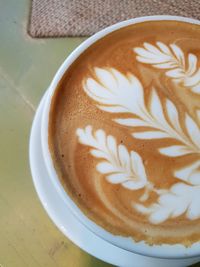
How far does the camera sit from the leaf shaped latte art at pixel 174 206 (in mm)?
690

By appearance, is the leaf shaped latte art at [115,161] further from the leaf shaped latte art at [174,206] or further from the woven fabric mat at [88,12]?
the woven fabric mat at [88,12]

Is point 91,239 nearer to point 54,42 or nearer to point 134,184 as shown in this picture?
point 134,184

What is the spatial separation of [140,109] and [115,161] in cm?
11

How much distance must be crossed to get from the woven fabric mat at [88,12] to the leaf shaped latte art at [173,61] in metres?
0.30

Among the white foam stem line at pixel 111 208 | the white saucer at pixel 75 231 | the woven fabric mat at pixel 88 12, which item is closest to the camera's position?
the white foam stem line at pixel 111 208

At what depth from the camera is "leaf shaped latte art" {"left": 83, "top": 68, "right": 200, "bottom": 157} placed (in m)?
0.73

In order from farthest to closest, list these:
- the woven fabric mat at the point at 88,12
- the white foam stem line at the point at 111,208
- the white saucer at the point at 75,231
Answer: the woven fabric mat at the point at 88,12
the white saucer at the point at 75,231
the white foam stem line at the point at 111,208

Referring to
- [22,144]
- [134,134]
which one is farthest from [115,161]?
[22,144]

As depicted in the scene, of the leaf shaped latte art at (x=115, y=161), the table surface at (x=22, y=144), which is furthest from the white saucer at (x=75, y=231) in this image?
the leaf shaped latte art at (x=115, y=161)

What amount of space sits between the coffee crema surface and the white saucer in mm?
142

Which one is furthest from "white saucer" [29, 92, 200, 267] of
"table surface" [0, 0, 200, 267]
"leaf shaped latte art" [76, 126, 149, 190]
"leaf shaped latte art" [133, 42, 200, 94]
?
"leaf shaped latte art" [133, 42, 200, 94]

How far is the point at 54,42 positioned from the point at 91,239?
1.64ft

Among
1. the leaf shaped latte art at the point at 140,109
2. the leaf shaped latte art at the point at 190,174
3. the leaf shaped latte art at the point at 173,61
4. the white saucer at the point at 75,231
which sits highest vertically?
the leaf shaped latte art at the point at 173,61

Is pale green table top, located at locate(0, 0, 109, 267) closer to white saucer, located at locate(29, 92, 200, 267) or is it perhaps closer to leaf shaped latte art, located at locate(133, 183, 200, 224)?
white saucer, located at locate(29, 92, 200, 267)
